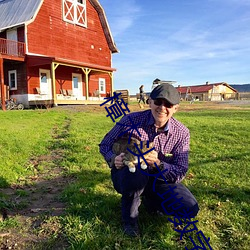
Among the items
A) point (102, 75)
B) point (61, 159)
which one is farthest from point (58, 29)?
point (61, 159)

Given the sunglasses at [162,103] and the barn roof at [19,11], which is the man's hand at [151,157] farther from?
the barn roof at [19,11]

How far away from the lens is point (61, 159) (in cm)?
518

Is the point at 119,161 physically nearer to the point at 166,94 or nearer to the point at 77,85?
the point at 166,94

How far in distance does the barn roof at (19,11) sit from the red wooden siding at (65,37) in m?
0.38

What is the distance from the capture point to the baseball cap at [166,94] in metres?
2.41

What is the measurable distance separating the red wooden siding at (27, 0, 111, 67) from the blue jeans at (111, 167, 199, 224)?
1744 cm

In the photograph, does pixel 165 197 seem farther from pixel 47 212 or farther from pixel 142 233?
pixel 47 212

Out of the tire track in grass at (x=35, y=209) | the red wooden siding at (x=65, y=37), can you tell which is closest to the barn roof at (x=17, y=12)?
the red wooden siding at (x=65, y=37)

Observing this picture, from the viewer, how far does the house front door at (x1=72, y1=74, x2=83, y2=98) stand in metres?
21.6

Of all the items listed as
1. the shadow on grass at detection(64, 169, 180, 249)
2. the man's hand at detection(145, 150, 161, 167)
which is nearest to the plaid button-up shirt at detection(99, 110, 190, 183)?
the man's hand at detection(145, 150, 161, 167)

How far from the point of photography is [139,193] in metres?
2.58

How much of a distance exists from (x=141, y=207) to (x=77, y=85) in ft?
64.7

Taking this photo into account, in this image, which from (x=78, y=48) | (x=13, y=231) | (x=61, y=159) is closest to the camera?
(x=13, y=231)

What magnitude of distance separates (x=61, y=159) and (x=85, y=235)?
2835 millimetres
